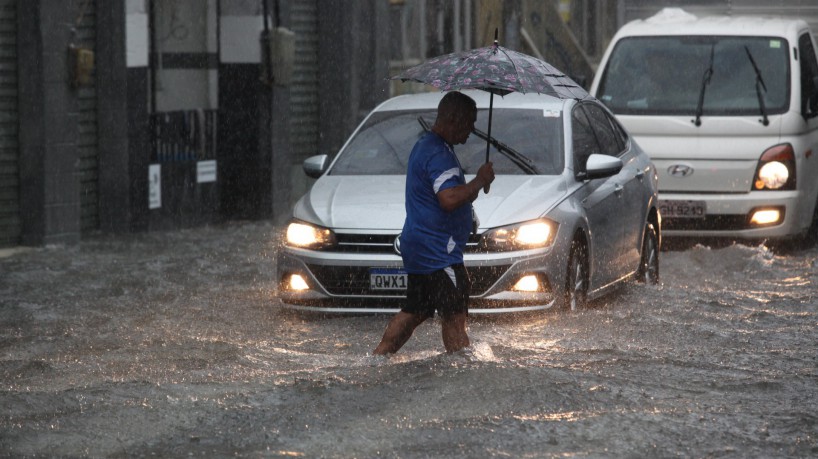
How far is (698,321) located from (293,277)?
2.59 metres

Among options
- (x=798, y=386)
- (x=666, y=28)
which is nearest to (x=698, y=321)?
(x=798, y=386)

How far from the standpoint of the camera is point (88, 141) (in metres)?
16.5

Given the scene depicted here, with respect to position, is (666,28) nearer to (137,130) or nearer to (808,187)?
(808,187)

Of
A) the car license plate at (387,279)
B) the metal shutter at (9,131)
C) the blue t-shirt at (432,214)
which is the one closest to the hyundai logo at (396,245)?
the car license plate at (387,279)

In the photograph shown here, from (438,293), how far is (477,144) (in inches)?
126

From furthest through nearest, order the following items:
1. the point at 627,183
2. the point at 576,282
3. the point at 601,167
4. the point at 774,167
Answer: the point at 774,167 < the point at 627,183 < the point at 601,167 < the point at 576,282

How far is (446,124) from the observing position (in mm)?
8242

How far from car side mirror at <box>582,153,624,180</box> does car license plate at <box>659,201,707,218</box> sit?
13.6ft

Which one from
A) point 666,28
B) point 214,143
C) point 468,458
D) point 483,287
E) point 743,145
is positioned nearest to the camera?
point 468,458

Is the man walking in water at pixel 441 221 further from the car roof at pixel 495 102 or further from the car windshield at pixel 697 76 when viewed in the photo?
the car windshield at pixel 697 76

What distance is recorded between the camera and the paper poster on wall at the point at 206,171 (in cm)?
1805

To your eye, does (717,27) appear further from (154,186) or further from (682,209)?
(154,186)

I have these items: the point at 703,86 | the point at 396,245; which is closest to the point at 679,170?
the point at 703,86

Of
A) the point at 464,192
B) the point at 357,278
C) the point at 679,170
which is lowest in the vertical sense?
the point at 357,278
